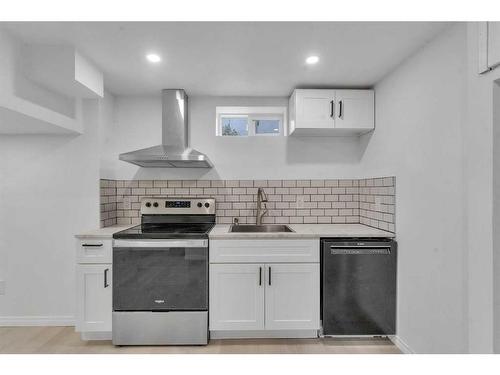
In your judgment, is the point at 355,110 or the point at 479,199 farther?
the point at 355,110

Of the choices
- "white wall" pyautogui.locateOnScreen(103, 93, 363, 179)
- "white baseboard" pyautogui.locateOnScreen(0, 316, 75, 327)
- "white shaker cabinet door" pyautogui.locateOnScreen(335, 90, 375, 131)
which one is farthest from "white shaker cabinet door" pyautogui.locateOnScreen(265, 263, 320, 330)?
"white baseboard" pyautogui.locateOnScreen(0, 316, 75, 327)

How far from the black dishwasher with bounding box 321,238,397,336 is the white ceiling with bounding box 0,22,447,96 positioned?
4.53 feet

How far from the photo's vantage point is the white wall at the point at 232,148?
305 cm

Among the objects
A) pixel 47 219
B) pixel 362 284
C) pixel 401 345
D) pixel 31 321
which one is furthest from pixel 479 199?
pixel 31 321

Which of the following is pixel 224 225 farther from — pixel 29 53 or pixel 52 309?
pixel 29 53

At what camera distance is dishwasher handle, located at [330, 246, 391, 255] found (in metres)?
2.34

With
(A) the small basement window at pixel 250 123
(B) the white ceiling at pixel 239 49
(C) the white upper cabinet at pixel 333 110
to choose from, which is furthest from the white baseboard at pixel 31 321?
(C) the white upper cabinet at pixel 333 110

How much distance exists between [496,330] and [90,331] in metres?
2.59

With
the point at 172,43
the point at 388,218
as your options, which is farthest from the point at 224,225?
the point at 172,43

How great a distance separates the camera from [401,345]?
225 cm

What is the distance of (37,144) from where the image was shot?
2.67 metres

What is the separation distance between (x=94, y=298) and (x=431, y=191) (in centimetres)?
251

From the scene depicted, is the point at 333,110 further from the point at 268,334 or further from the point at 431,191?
the point at 268,334

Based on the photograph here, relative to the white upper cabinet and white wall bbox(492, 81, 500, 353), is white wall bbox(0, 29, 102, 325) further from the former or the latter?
white wall bbox(492, 81, 500, 353)
